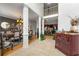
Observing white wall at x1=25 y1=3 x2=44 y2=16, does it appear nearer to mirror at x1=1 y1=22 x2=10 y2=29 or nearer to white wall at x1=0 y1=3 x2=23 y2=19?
white wall at x1=0 y1=3 x2=23 y2=19

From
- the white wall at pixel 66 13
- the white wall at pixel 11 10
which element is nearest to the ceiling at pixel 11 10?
the white wall at pixel 11 10

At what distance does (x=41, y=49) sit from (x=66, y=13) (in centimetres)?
80

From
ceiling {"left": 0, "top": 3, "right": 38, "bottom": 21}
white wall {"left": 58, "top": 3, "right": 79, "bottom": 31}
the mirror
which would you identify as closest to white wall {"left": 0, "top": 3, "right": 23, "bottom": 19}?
ceiling {"left": 0, "top": 3, "right": 38, "bottom": 21}

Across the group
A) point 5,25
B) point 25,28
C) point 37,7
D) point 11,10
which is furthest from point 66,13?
point 5,25

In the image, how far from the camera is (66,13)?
2.01 metres

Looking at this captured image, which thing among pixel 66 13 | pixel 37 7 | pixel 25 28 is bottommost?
pixel 25 28

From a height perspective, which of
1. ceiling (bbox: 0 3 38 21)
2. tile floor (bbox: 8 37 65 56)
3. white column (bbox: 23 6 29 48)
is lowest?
tile floor (bbox: 8 37 65 56)

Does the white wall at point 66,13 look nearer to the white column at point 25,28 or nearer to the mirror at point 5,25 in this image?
the white column at point 25,28

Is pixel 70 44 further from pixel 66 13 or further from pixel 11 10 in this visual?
pixel 11 10

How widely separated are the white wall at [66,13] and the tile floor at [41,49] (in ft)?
1.12

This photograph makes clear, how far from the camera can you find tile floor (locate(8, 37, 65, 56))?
2.02 meters

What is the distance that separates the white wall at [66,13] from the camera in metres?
1.97

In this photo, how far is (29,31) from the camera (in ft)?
6.72

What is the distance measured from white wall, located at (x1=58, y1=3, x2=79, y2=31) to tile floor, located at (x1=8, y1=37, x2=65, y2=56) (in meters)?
0.34
